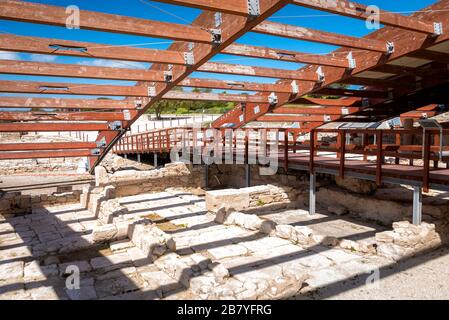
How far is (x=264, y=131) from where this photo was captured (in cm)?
1224

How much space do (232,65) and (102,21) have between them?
10.9ft

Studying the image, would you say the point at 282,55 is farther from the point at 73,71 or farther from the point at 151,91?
the point at 73,71

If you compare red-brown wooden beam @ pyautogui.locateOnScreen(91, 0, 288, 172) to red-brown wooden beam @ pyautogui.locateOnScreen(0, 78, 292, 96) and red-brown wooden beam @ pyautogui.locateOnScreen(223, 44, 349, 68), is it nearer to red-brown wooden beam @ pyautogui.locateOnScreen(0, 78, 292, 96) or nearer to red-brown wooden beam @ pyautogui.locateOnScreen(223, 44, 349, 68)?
red-brown wooden beam @ pyautogui.locateOnScreen(223, 44, 349, 68)

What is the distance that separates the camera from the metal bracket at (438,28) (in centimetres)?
556

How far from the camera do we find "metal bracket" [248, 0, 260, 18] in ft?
13.3

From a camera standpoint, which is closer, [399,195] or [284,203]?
[399,195]

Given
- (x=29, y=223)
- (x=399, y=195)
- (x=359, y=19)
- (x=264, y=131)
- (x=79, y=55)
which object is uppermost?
(x=359, y=19)

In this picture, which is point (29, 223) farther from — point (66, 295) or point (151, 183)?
point (66, 295)

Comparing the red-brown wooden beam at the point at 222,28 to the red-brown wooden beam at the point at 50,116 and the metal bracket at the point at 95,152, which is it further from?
the metal bracket at the point at 95,152

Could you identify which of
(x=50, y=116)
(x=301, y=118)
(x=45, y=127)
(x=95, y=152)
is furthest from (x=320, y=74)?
(x=95, y=152)

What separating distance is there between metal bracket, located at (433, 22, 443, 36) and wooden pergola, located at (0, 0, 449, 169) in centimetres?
2
